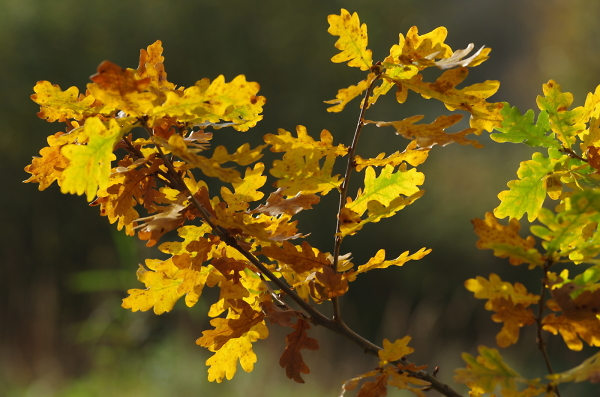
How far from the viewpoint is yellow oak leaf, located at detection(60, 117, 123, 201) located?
19.3 inches

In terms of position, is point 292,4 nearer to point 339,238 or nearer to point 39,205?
point 39,205

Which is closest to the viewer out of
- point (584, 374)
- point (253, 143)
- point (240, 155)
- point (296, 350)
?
point (584, 374)

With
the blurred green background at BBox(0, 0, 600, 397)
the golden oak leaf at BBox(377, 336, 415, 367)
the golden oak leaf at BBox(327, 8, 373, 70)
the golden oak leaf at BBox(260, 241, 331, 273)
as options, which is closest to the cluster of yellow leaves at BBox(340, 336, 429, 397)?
the golden oak leaf at BBox(377, 336, 415, 367)

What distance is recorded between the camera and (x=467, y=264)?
19.7 ft

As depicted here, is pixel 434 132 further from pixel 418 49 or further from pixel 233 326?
pixel 233 326

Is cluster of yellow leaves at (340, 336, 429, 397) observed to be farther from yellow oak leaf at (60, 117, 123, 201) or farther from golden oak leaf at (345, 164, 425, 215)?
yellow oak leaf at (60, 117, 123, 201)

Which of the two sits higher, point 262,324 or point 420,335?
point 262,324

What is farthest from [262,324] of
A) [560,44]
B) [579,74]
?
[560,44]

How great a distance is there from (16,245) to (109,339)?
7.85 ft

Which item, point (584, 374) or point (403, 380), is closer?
point (584, 374)

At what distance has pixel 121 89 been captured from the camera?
49cm

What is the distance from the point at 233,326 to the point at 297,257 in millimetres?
105

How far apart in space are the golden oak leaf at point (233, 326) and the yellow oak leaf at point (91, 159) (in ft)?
0.65

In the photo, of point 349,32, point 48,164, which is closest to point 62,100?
point 48,164
